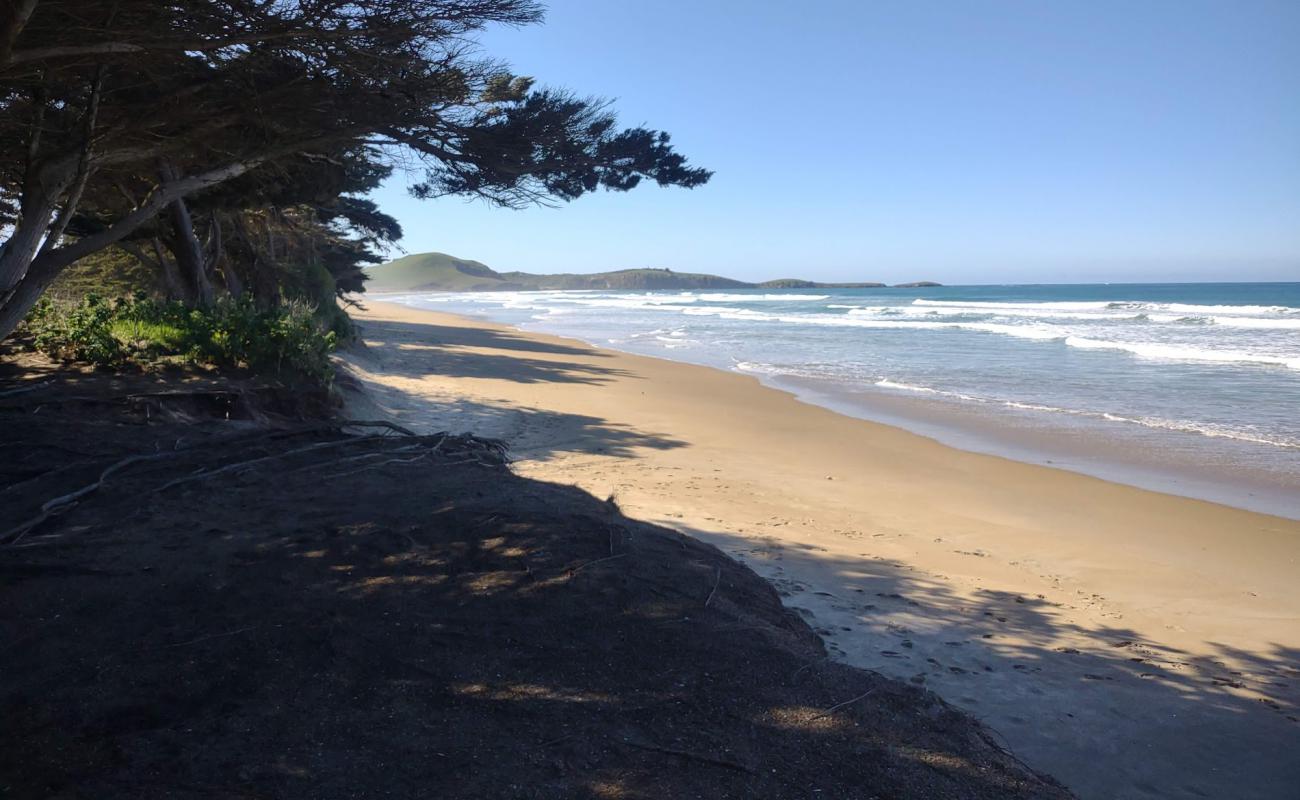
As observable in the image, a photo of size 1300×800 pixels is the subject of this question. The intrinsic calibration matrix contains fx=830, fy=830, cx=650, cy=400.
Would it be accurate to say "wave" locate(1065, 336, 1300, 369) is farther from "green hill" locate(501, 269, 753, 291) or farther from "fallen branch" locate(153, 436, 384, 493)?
"green hill" locate(501, 269, 753, 291)

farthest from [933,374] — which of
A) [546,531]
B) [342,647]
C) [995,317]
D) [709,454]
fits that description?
[995,317]

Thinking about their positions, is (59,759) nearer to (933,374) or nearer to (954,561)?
(954,561)

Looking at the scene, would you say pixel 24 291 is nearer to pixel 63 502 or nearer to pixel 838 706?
pixel 63 502

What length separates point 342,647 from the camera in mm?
3145

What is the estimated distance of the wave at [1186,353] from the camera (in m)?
19.7

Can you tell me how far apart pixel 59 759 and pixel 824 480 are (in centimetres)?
761

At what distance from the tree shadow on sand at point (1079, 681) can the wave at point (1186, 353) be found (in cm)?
1818

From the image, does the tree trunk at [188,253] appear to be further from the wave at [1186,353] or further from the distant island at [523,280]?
the distant island at [523,280]

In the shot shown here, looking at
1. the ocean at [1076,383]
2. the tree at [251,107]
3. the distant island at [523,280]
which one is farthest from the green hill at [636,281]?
the tree at [251,107]

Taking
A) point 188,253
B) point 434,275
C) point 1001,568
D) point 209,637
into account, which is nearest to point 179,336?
point 188,253

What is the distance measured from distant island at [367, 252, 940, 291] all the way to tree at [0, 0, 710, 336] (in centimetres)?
11430

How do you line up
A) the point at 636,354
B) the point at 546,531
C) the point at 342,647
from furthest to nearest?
the point at 636,354 < the point at 546,531 < the point at 342,647

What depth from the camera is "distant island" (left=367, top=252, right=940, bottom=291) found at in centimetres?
13038

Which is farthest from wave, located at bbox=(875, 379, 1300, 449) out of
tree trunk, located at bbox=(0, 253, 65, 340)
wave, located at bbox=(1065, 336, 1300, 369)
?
tree trunk, located at bbox=(0, 253, 65, 340)
